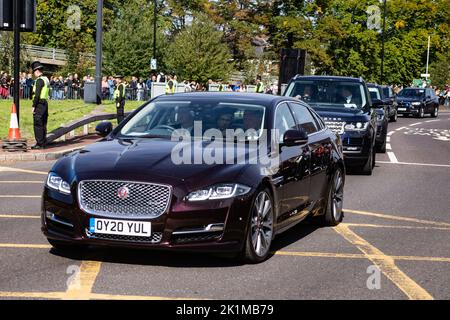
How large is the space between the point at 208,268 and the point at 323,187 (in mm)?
2657

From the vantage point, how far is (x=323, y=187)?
9.48 metres

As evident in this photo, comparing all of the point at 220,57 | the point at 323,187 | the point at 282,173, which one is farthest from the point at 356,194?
the point at 220,57

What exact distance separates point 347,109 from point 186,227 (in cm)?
978

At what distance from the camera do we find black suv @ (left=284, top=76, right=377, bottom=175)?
1579 cm

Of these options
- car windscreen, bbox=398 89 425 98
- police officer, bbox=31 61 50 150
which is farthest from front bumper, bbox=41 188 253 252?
car windscreen, bbox=398 89 425 98

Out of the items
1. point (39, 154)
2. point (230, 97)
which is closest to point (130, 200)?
point (230, 97)

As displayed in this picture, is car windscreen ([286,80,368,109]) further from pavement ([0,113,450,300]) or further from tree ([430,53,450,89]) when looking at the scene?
tree ([430,53,450,89])

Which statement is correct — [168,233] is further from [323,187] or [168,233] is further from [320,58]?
[320,58]

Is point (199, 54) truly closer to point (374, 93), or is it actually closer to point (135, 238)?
point (374, 93)

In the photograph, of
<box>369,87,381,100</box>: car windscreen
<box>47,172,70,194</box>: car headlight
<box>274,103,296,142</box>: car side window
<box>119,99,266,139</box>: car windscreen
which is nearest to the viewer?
<box>47,172,70,194</box>: car headlight

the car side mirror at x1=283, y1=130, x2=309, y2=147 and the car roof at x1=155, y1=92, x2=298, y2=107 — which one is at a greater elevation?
the car roof at x1=155, y1=92, x2=298, y2=107

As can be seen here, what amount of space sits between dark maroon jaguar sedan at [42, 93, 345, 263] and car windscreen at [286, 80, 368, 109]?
7.98 metres

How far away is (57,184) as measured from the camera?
7.29 metres

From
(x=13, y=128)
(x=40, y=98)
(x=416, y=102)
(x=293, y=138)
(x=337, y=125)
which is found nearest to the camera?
(x=293, y=138)
